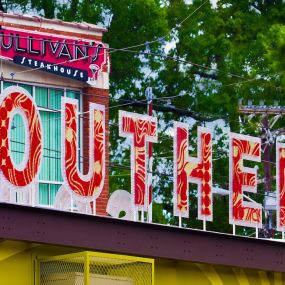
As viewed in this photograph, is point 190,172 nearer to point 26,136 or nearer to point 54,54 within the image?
point 26,136

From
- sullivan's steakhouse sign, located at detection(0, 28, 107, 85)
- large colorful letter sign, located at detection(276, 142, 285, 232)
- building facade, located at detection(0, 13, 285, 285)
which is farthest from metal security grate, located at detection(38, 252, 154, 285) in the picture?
sullivan's steakhouse sign, located at detection(0, 28, 107, 85)

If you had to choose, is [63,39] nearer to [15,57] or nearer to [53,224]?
[15,57]

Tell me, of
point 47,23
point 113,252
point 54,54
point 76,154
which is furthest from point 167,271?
point 47,23

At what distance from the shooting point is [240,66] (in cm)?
5612

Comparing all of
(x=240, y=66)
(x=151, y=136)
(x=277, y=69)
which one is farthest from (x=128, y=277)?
(x=240, y=66)

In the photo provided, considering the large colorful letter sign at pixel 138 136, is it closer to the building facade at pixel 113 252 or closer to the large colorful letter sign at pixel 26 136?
the building facade at pixel 113 252

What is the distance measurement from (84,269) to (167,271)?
8.89 feet

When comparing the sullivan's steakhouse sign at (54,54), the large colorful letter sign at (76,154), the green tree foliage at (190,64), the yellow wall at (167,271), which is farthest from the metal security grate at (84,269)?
the green tree foliage at (190,64)

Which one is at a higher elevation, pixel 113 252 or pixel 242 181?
pixel 242 181

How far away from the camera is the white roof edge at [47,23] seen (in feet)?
115

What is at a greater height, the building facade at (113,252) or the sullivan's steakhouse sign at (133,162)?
the sullivan's steakhouse sign at (133,162)

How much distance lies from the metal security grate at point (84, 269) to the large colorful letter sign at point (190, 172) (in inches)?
160

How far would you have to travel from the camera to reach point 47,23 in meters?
35.9

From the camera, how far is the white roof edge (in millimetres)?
35094
